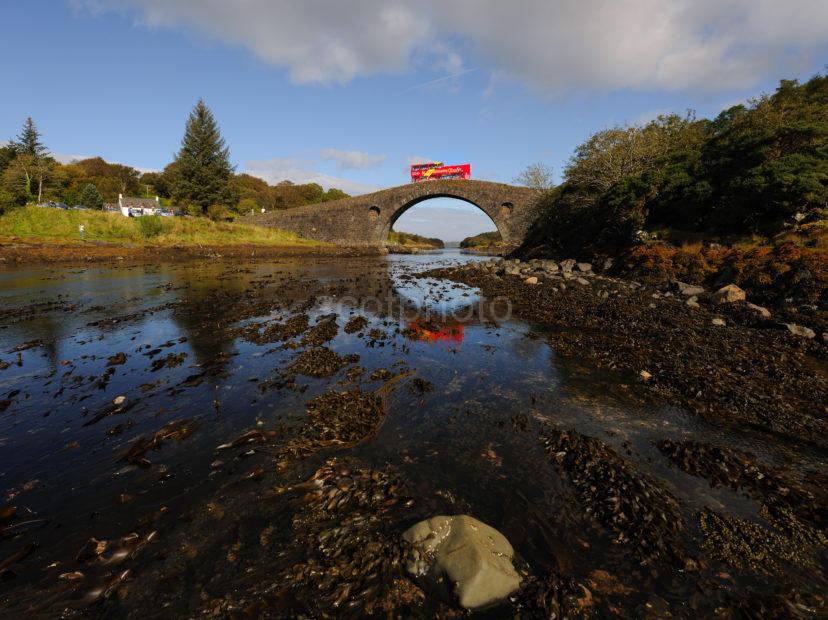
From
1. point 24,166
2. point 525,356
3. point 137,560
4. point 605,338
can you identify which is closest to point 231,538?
point 137,560

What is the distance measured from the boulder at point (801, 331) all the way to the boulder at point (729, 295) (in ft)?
12.8

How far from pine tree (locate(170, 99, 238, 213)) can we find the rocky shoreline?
63.4 meters

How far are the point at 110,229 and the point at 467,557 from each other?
6430 cm

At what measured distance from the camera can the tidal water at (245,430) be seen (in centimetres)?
414

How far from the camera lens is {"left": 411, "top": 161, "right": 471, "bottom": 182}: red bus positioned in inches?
2739

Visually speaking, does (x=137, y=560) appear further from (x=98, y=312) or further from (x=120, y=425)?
(x=98, y=312)

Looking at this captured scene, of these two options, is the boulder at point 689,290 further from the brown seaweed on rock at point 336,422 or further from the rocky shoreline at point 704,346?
the brown seaweed on rock at point 336,422

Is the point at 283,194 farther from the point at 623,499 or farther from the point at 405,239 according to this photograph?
the point at 623,499

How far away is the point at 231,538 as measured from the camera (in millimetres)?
4125

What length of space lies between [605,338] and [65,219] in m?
66.4

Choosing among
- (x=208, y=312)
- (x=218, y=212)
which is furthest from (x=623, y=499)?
(x=218, y=212)

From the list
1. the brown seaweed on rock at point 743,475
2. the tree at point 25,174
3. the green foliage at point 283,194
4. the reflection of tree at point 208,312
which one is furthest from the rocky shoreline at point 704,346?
the green foliage at point 283,194

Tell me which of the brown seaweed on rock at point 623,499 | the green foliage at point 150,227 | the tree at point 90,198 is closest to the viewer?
the brown seaweed on rock at point 623,499

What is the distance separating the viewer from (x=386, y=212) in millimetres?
73062
